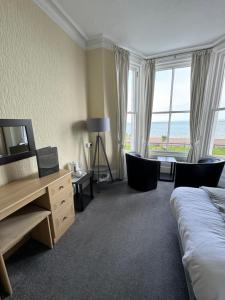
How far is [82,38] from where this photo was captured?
9.21ft

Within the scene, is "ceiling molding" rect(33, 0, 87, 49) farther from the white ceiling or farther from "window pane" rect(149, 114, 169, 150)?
"window pane" rect(149, 114, 169, 150)

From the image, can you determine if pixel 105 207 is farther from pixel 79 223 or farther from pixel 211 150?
pixel 211 150

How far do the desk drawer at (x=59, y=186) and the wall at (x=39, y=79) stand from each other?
461 millimetres

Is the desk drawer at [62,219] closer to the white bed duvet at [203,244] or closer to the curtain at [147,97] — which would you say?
the white bed duvet at [203,244]

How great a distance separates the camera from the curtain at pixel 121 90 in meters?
3.10

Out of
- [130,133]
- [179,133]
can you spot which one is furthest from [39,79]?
[179,133]

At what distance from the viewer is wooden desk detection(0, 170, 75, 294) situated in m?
1.25

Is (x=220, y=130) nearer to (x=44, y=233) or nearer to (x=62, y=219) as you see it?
(x=62, y=219)

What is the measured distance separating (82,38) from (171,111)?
8.72 ft

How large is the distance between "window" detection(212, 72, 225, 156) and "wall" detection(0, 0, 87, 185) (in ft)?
10.1

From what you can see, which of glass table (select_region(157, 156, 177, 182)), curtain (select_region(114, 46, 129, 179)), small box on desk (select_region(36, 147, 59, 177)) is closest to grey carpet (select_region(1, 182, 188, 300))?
small box on desk (select_region(36, 147, 59, 177))

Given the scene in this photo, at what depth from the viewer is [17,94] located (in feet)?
5.54

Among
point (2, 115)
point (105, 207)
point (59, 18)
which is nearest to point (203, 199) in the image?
point (105, 207)

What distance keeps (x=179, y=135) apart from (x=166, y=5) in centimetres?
269
